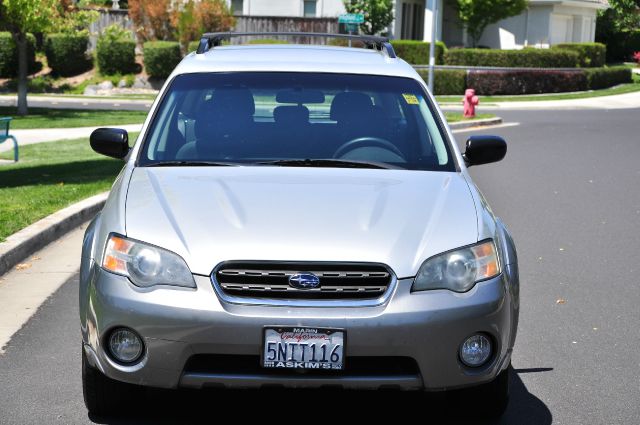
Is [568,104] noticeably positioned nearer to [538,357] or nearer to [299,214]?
[538,357]

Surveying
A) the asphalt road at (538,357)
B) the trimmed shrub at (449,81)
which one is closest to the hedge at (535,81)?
the trimmed shrub at (449,81)

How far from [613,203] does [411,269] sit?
9.01 meters

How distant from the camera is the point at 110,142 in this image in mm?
6191

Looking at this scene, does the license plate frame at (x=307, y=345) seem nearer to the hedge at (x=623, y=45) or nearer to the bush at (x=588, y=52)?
the bush at (x=588, y=52)

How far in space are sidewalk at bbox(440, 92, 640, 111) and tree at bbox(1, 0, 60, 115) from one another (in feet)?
37.7

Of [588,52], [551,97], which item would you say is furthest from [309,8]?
[551,97]

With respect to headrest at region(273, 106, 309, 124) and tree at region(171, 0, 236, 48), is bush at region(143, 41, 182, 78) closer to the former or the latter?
tree at region(171, 0, 236, 48)

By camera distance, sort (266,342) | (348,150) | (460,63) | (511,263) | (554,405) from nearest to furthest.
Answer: (266,342) < (511,263) < (554,405) < (348,150) < (460,63)

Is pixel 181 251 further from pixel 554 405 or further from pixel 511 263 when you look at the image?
pixel 554 405

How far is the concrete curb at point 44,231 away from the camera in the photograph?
8578 millimetres

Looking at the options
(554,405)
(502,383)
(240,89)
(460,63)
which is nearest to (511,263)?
(502,383)

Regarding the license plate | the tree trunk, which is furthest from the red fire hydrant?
the license plate

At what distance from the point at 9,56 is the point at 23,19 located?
14864mm

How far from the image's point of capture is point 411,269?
15.3ft
